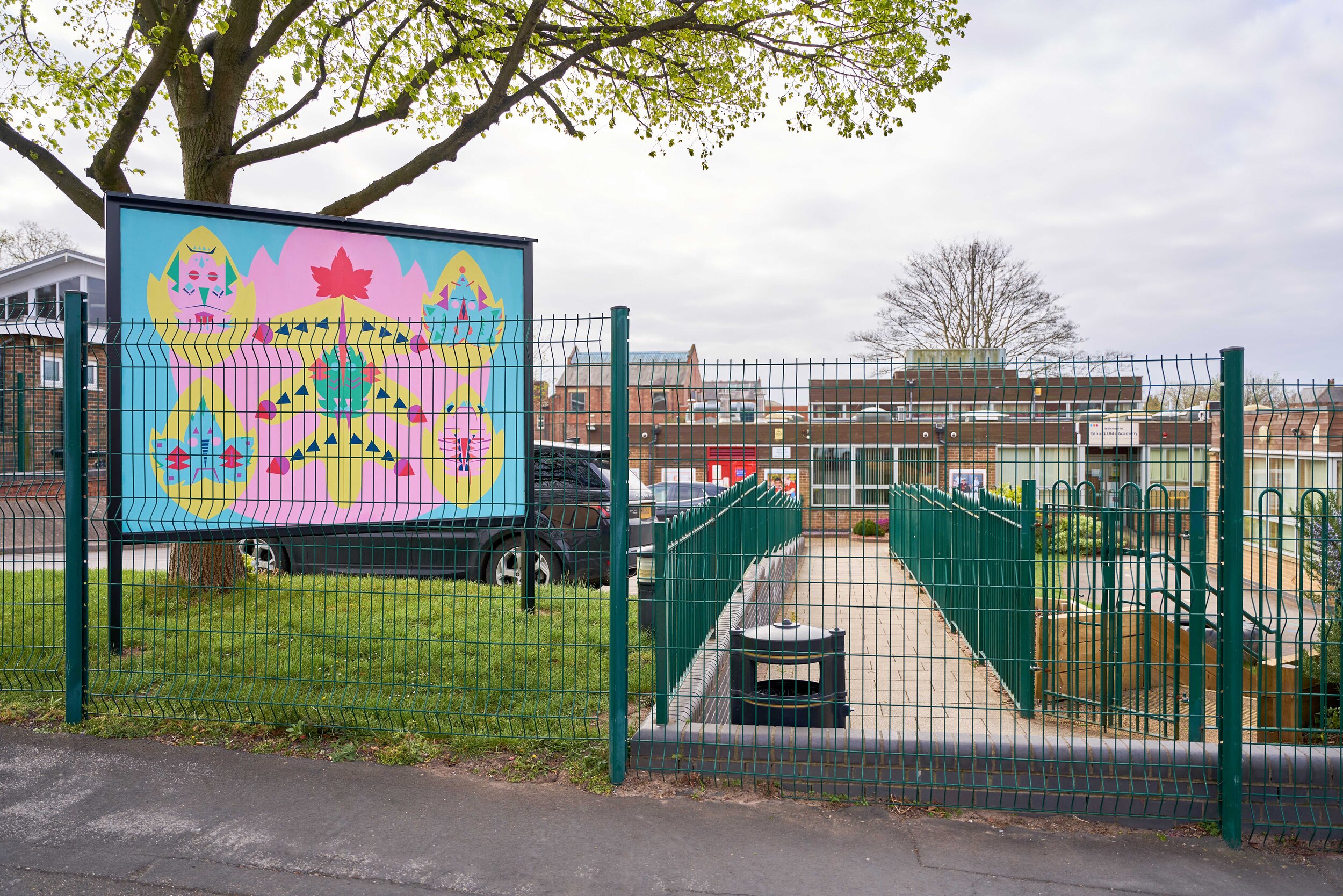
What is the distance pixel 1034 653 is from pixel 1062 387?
9.62 ft

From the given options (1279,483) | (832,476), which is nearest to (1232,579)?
(1279,483)

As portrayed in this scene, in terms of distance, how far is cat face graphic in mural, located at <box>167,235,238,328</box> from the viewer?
5.53 metres

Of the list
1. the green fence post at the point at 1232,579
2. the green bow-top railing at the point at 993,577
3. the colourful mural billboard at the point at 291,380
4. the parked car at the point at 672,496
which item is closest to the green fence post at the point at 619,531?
the parked car at the point at 672,496

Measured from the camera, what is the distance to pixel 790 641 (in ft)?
14.9

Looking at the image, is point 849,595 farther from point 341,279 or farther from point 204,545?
point 204,545

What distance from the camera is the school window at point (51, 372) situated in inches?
202

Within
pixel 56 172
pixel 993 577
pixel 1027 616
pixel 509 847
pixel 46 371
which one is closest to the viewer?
pixel 509 847

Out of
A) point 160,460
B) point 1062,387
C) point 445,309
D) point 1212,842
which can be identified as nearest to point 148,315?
point 160,460

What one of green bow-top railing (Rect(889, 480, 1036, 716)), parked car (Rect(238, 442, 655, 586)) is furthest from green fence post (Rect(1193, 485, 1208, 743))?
parked car (Rect(238, 442, 655, 586))

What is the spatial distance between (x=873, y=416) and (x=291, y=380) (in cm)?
368

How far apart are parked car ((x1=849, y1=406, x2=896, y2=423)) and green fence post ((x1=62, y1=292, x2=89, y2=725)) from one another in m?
4.41

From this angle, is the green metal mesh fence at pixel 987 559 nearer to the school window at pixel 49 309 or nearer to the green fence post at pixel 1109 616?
the green fence post at pixel 1109 616

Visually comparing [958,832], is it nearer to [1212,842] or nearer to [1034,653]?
[1212,842]

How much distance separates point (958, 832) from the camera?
142 inches
